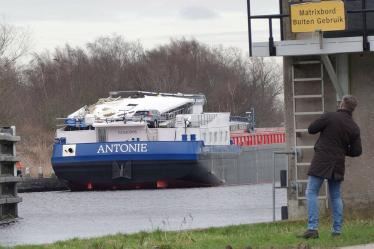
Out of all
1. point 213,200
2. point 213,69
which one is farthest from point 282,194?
point 213,69

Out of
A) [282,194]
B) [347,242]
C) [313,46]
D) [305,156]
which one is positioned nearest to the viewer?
[347,242]

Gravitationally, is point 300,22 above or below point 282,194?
above

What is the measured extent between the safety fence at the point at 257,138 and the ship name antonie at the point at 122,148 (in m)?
13.0

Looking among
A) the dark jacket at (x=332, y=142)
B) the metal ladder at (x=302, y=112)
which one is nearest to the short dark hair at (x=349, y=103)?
the dark jacket at (x=332, y=142)

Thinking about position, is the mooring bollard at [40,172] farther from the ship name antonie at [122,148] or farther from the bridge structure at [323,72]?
the bridge structure at [323,72]

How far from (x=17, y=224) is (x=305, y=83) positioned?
39.4ft

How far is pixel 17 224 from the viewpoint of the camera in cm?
2895

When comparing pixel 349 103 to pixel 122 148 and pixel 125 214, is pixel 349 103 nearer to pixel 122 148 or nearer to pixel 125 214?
pixel 125 214

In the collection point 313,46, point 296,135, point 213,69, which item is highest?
point 213,69

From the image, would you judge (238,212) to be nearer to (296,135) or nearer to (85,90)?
(296,135)

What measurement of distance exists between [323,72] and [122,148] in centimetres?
3645

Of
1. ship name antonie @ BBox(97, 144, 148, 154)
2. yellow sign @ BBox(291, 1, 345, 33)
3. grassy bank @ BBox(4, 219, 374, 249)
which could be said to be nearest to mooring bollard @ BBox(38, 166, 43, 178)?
ship name antonie @ BBox(97, 144, 148, 154)

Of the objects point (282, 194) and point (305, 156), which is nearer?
point (305, 156)

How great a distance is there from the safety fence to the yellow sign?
1912 inches
